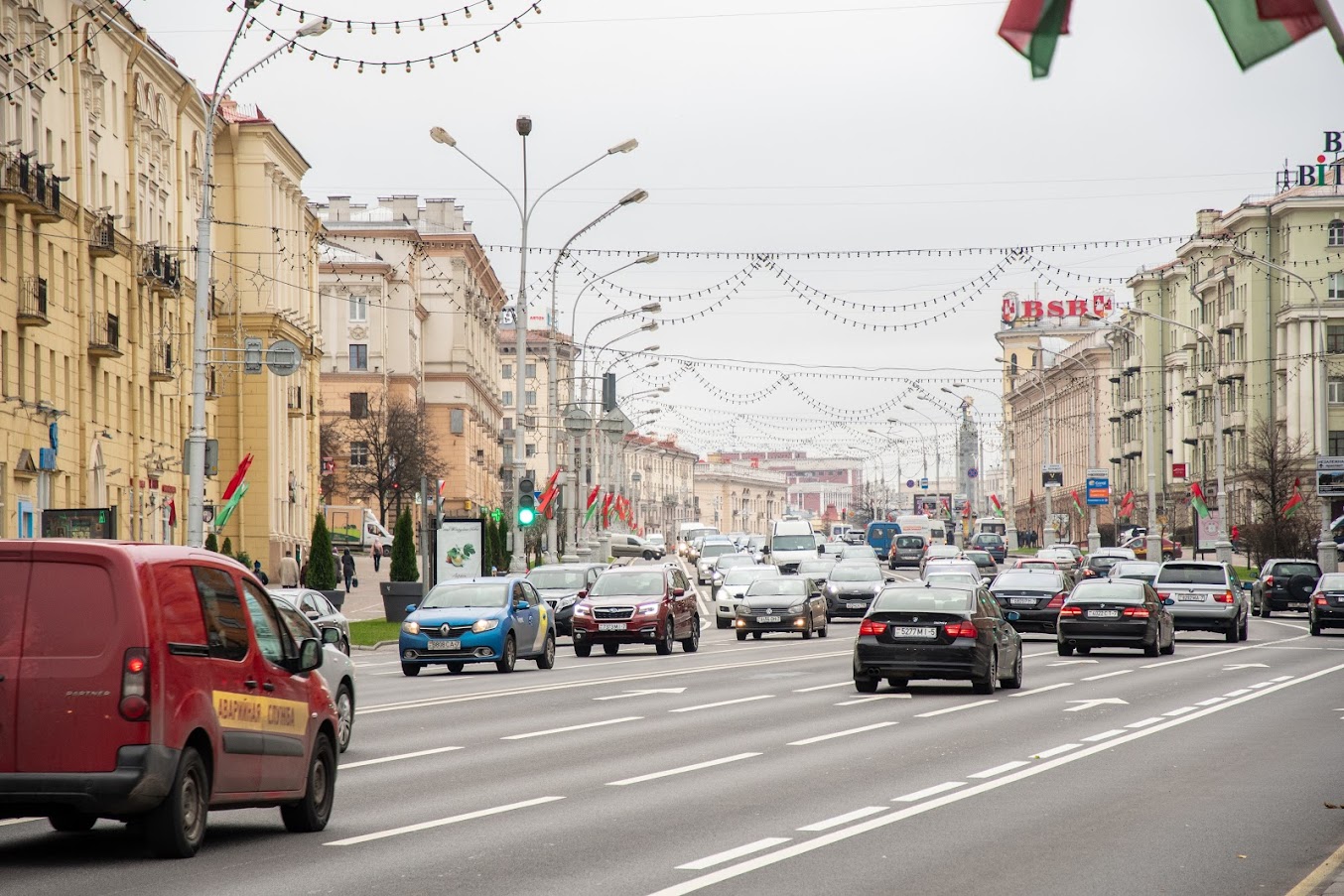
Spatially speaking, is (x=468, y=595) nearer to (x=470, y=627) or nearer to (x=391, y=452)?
(x=470, y=627)

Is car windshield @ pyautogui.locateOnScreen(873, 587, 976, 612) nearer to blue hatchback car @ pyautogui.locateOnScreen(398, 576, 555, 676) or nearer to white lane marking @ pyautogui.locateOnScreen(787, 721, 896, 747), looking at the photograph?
white lane marking @ pyautogui.locateOnScreen(787, 721, 896, 747)

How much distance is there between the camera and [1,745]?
34.1ft

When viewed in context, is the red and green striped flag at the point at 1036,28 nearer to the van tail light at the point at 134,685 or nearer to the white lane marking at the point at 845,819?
the van tail light at the point at 134,685

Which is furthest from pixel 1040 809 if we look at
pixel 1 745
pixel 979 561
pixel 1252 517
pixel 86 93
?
pixel 1252 517

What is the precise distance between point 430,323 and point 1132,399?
45237mm

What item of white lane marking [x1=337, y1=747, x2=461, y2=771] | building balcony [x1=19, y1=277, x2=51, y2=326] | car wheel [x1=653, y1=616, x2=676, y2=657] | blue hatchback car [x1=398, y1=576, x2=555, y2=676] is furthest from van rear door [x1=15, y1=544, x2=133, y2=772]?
building balcony [x1=19, y1=277, x2=51, y2=326]

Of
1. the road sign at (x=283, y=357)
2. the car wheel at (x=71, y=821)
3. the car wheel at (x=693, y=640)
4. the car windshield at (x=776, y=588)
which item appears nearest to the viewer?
the car wheel at (x=71, y=821)

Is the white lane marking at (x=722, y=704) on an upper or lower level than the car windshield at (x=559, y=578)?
lower

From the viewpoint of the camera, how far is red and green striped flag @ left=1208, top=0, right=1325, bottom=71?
798 centimetres

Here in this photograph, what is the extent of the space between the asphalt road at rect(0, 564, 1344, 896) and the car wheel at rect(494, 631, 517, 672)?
5.56 metres

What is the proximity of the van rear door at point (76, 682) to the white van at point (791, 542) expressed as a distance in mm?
70802

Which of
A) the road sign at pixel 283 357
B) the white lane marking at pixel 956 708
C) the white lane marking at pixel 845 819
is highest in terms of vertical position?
the road sign at pixel 283 357

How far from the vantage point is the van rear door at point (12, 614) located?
1038 cm

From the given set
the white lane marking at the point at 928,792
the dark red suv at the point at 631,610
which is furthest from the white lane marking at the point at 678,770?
the dark red suv at the point at 631,610
